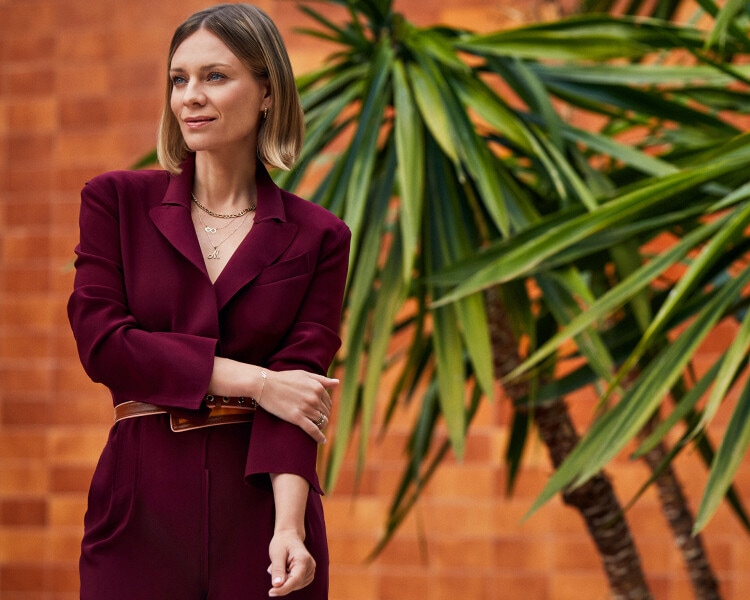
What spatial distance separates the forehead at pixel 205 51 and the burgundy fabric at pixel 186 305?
12 centimetres

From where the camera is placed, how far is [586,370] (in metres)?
2.54

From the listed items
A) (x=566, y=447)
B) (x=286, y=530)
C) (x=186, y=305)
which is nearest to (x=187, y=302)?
(x=186, y=305)

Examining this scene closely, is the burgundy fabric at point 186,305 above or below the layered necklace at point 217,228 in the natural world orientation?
below

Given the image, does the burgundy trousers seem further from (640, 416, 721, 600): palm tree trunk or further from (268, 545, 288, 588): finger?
(640, 416, 721, 600): palm tree trunk

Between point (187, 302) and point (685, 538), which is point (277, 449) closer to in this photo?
point (187, 302)

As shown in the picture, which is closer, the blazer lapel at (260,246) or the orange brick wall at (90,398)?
the blazer lapel at (260,246)

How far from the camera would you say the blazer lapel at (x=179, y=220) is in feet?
3.54

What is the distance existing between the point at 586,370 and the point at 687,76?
688mm

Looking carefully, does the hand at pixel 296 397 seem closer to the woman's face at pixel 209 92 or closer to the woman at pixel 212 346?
the woman at pixel 212 346

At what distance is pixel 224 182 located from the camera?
1.14 meters

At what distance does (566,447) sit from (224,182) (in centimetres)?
169

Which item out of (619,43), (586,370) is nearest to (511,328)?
(586,370)

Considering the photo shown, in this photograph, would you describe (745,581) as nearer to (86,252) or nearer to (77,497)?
(77,497)

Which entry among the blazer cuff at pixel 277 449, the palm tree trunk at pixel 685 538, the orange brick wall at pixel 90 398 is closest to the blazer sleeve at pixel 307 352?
the blazer cuff at pixel 277 449
